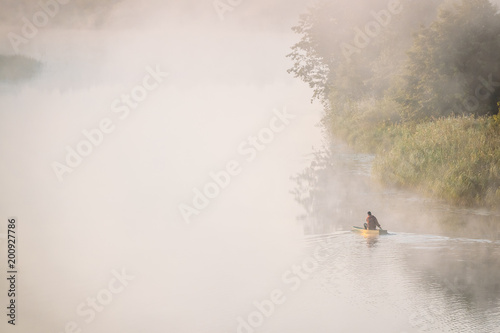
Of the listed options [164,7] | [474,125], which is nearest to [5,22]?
[164,7]

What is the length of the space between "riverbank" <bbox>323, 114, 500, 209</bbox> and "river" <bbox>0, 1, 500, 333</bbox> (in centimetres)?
77

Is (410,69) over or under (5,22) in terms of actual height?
under

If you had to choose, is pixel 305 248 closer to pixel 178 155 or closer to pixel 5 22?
pixel 178 155

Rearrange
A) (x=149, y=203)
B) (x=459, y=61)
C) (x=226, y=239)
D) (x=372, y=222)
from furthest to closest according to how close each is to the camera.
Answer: (x=459, y=61) < (x=149, y=203) < (x=226, y=239) < (x=372, y=222)

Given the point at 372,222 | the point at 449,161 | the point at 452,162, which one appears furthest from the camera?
the point at 449,161

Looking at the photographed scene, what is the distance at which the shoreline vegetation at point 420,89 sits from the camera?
1061 inches

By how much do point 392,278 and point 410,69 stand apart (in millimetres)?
20887

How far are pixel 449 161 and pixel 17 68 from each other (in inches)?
3384

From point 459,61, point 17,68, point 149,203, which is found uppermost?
point 17,68

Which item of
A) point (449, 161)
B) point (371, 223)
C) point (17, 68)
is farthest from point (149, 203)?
point (17, 68)

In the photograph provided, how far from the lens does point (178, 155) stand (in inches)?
1586

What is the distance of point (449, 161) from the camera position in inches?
1069

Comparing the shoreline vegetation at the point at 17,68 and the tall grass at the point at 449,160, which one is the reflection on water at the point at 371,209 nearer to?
the tall grass at the point at 449,160

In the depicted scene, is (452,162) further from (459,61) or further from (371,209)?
(459,61)
